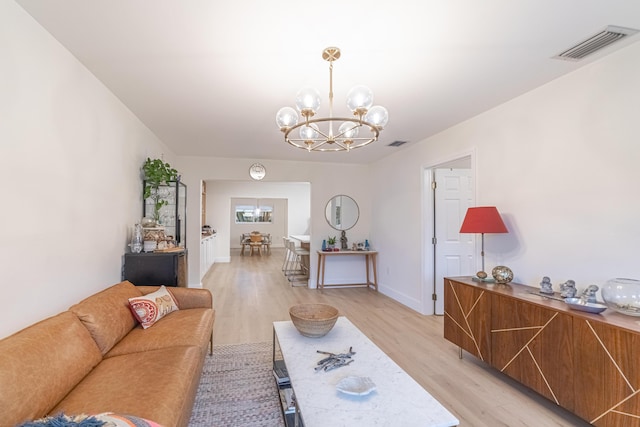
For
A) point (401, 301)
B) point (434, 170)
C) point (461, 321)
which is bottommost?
point (401, 301)

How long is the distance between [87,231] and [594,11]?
11.8 ft

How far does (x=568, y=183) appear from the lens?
235 centimetres

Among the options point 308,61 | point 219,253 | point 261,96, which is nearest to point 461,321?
point 308,61

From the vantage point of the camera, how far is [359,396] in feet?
4.78

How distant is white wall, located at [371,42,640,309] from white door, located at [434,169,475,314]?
820mm

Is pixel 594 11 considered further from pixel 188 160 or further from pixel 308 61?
pixel 188 160

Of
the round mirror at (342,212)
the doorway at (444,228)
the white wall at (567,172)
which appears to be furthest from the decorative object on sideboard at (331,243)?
the white wall at (567,172)

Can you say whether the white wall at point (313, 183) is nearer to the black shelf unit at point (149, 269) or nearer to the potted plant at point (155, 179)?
the potted plant at point (155, 179)

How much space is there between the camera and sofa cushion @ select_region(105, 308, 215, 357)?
1.97 m

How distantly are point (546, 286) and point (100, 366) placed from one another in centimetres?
304

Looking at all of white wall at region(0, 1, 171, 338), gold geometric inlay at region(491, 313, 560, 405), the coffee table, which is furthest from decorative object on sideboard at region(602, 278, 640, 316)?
white wall at region(0, 1, 171, 338)

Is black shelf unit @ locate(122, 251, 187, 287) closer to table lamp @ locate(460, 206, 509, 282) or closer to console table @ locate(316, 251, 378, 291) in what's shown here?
table lamp @ locate(460, 206, 509, 282)

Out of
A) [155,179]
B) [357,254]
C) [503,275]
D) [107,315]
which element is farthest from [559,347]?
[155,179]

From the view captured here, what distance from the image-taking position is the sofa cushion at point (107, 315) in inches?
73.2
